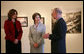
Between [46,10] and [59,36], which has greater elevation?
[46,10]

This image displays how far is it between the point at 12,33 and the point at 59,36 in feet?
4.29

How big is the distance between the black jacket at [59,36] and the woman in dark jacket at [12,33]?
1.08 meters

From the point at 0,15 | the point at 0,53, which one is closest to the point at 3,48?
the point at 0,53

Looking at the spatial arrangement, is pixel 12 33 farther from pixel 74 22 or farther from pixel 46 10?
pixel 74 22

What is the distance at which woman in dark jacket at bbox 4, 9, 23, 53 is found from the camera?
14.3 feet

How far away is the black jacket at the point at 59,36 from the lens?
361cm

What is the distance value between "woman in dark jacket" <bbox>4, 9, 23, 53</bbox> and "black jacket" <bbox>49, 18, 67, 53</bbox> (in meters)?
1.08

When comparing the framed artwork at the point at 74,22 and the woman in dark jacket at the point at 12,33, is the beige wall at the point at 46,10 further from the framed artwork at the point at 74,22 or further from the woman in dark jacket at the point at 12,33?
the woman in dark jacket at the point at 12,33

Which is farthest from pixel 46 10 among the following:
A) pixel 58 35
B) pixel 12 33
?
pixel 58 35

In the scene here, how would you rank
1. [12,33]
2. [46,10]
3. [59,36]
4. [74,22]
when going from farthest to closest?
[46,10] < [74,22] < [12,33] < [59,36]

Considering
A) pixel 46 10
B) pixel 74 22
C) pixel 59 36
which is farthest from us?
pixel 46 10

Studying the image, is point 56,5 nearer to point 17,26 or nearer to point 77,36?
point 77,36

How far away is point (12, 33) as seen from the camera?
4.38 meters

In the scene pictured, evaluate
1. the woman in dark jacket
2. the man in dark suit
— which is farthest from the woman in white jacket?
the man in dark suit
